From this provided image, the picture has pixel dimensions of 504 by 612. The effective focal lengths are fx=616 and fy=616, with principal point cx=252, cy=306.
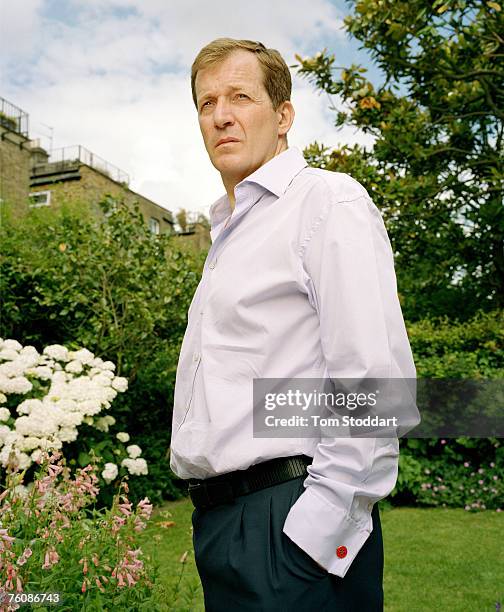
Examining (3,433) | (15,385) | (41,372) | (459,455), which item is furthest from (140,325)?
(459,455)

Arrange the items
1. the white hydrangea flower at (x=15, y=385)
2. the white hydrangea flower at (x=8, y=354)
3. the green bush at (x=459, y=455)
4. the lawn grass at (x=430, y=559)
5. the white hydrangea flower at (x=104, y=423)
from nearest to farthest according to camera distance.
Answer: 1. the lawn grass at (x=430, y=559)
2. the white hydrangea flower at (x=15, y=385)
3. the white hydrangea flower at (x=8, y=354)
4. the white hydrangea flower at (x=104, y=423)
5. the green bush at (x=459, y=455)

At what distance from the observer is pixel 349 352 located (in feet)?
5.11

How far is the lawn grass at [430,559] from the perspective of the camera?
445cm

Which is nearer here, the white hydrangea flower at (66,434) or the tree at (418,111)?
the white hydrangea flower at (66,434)

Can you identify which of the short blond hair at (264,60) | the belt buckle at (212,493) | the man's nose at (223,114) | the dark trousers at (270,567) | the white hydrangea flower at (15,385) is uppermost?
the short blond hair at (264,60)

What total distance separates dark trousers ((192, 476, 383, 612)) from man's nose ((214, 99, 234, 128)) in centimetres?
109

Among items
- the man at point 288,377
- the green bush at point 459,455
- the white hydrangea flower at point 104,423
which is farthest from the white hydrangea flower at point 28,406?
the green bush at point 459,455

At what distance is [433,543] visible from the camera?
19.1 ft

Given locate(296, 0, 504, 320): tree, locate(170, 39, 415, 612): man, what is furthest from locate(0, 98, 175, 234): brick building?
locate(170, 39, 415, 612): man

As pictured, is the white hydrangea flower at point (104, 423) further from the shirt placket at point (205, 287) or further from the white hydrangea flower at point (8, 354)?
the shirt placket at point (205, 287)

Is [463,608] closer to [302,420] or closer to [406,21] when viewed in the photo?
[302,420]

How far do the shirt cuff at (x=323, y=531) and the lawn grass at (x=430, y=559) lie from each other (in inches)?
72.0

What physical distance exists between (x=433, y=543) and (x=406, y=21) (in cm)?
590

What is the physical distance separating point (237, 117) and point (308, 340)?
76 centimetres
